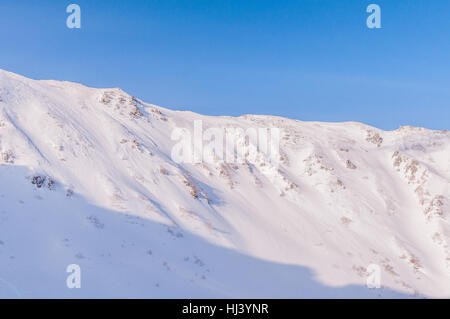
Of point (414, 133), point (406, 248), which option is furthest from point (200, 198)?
point (414, 133)

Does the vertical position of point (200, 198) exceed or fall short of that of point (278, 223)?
it exceeds it

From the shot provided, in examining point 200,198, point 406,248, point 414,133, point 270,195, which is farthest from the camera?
point 414,133

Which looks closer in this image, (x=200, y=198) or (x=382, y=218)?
(x=200, y=198)
